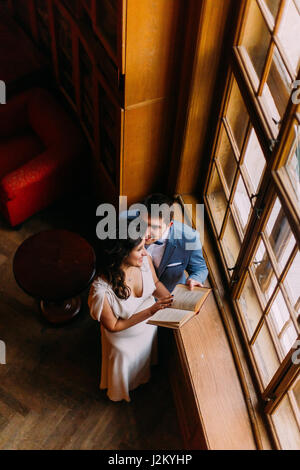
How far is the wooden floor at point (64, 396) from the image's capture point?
3008 mm

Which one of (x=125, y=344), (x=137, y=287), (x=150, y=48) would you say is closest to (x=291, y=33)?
(x=150, y=48)

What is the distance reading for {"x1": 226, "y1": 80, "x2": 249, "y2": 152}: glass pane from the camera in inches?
97.9

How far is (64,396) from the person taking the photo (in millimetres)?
3146

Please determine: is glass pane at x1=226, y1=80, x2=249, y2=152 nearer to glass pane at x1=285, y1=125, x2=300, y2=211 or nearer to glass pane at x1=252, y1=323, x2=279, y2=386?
glass pane at x1=285, y1=125, x2=300, y2=211

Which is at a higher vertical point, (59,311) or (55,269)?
(55,269)

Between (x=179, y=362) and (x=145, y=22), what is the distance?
1.76 meters

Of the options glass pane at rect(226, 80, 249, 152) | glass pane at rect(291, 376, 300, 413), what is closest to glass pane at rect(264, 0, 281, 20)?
glass pane at rect(226, 80, 249, 152)

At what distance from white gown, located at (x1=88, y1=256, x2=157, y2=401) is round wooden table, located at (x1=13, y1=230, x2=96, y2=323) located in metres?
0.44

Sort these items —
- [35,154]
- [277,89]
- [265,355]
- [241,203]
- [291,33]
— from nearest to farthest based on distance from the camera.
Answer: [291,33]
[277,89]
[265,355]
[241,203]
[35,154]

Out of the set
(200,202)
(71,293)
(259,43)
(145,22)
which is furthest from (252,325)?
(145,22)

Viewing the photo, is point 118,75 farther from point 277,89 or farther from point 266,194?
point 266,194

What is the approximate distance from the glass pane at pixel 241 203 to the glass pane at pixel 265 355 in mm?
526

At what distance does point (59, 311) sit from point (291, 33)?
2.26 metres

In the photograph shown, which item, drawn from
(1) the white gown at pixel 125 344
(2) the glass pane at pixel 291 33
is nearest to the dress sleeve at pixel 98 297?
(1) the white gown at pixel 125 344
